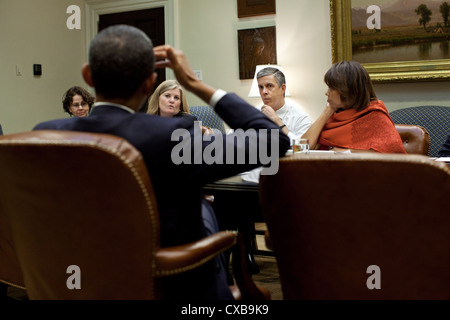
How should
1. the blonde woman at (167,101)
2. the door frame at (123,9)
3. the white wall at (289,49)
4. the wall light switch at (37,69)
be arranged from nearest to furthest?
the blonde woman at (167,101) → the white wall at (289,49) → the wall light switch at (37,69) → the door frame at (123,9)

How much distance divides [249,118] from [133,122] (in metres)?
0.28

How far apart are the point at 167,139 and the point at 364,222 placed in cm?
46

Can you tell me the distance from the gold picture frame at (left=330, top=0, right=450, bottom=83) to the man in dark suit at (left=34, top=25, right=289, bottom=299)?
3.36 m

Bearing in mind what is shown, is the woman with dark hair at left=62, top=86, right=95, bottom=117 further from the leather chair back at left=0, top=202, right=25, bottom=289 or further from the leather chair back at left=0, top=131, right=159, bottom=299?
the leather chair back at left=0, top=131, right=159, bottom=299

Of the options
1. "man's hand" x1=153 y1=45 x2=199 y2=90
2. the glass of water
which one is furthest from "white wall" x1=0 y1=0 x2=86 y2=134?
"man's hand" x1=153 y1=45 x2=199 y2=90

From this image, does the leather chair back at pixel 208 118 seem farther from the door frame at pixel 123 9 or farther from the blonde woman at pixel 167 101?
the door frame at pixel 123 9

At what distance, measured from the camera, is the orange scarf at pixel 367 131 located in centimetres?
236

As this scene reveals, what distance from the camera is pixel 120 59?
1010 mm

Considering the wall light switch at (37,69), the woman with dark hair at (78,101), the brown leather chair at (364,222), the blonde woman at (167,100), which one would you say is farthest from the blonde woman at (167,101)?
the brown leather chair at (364,222)

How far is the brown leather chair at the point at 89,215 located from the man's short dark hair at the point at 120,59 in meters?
0.18

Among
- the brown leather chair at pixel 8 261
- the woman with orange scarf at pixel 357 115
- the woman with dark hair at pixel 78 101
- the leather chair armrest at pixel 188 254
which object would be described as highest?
the woman with dark hair at pixel 78 101

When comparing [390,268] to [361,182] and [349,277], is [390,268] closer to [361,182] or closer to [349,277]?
[349,277]
